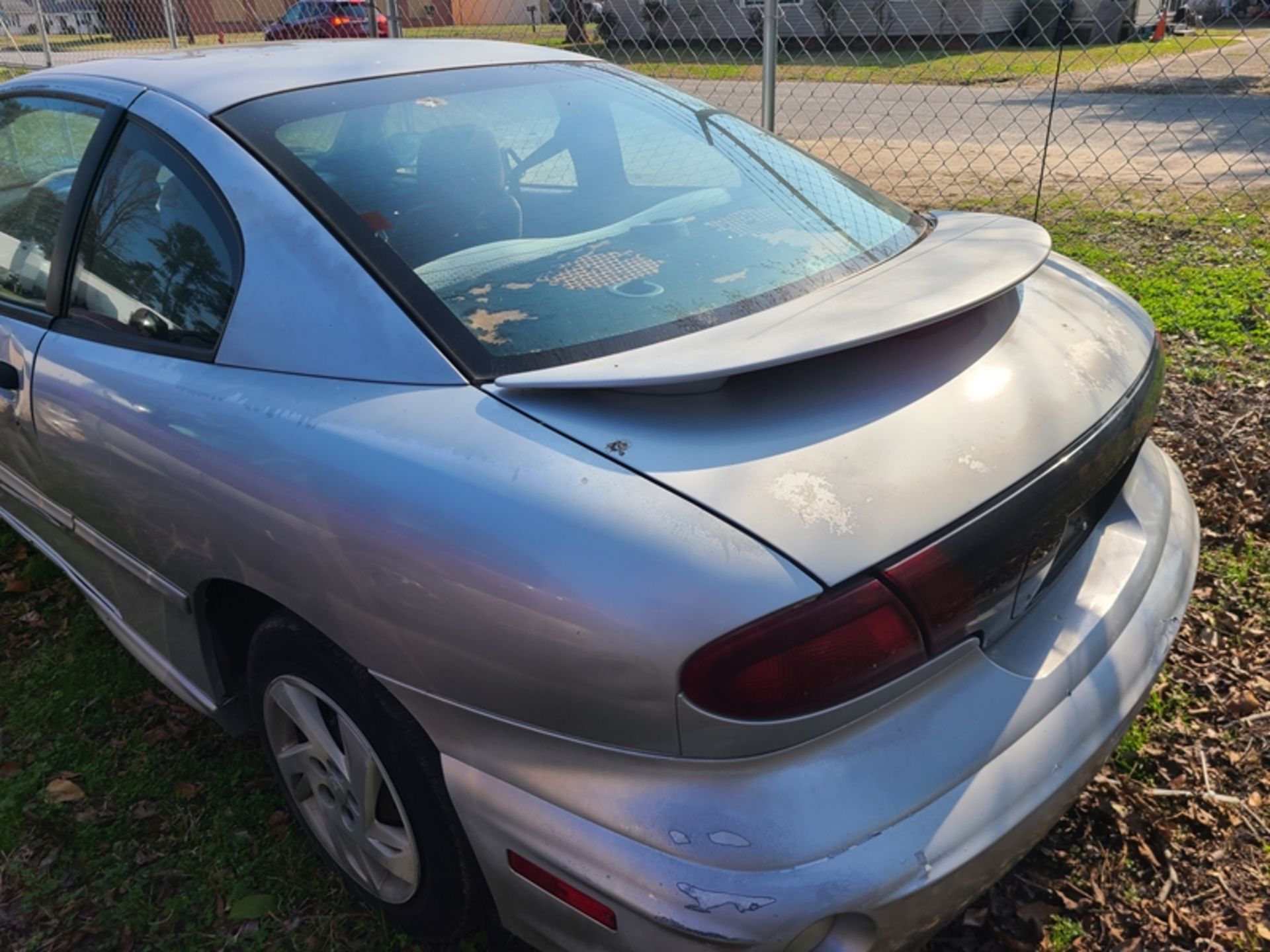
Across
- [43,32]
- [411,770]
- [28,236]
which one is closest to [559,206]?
[411,770]

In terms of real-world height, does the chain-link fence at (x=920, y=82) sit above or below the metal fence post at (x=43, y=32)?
below

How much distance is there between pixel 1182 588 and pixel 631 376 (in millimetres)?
1257

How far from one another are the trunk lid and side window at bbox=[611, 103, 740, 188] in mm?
690

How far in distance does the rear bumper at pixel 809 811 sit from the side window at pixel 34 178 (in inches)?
67.9

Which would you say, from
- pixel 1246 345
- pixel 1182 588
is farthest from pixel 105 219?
pixel 1246 345

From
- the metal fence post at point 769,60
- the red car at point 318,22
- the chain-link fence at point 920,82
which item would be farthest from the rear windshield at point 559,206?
the red car at point 318,22

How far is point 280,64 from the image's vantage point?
239 centimetres

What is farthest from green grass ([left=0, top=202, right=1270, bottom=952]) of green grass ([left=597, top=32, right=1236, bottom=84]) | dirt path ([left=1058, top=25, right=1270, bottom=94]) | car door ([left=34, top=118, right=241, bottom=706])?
dirt path ([left=1058, top=25, right=1270, bottom=94])

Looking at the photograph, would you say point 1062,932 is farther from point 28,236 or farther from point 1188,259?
point 1188,259

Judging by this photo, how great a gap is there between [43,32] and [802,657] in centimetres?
1356

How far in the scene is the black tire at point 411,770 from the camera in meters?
1.71

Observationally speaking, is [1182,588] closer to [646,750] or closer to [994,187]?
[646,750]

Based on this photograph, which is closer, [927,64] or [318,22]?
[318,22]

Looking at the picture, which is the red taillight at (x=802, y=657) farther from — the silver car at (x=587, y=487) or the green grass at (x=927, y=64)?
the green grass at (x=927, y=64)
